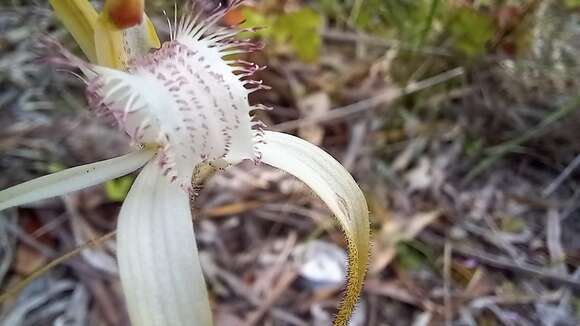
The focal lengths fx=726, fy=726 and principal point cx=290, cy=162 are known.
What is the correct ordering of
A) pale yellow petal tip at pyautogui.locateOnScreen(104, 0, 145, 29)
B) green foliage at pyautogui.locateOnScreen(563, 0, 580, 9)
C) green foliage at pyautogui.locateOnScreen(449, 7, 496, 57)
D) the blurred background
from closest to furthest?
pale yellow petal tip at pyautogui.locateOnScreen(104, 0, 145, 29) → the blurred background → green foliage at pyautogui.locateOnScreen(563, 0, 580, 9) → green foliage at pyautogui.locateOnScreen(449, 7, 496, 57)

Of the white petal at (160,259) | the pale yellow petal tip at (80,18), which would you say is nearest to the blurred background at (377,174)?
the pale yellow petal tip at (80,18)

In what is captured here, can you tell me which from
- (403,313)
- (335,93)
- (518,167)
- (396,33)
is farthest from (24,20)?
(518,167)

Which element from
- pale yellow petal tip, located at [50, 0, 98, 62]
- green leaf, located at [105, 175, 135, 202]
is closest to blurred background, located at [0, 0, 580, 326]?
green leaf, located at [105, 175, 135, 202]

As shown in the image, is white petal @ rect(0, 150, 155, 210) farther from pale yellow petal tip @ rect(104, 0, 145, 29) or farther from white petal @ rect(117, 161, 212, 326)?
pale yellow petal tip @ rect(104, 0, 145, 29)

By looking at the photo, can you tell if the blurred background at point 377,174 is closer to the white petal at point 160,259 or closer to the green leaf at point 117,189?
the green leaf at point 117,189

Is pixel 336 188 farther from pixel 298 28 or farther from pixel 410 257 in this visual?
pixel 298 28

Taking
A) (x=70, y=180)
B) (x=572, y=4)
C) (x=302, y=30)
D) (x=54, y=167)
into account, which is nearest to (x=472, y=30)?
(x=572, y=4)

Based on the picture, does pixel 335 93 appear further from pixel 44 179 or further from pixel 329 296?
pixel 44 179

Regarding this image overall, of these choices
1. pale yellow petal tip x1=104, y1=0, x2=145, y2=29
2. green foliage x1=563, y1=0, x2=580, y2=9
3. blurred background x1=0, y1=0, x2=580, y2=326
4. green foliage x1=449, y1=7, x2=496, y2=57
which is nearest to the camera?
pale yellow petal tip x1=104, y1=0, x2=145, y2=29
